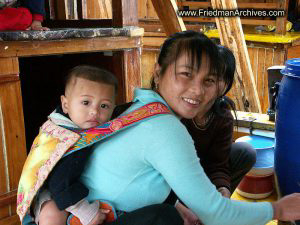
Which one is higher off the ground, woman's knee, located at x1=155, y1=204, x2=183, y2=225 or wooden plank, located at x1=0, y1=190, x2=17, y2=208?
woman's knee, located at x1=155, y1=204, x2=183, y2=225

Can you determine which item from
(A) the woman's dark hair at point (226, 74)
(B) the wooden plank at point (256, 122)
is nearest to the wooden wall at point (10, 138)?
(A) the woman's dark hair at point (226, 74)

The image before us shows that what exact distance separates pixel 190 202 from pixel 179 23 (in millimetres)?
3126

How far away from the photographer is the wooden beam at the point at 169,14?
13.0 ft

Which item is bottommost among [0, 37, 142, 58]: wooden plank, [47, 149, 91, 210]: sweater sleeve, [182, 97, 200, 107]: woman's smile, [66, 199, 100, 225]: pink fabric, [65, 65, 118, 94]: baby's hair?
[66, 199, 100, 225]: pink fabric

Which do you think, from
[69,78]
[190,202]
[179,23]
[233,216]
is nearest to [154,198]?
[190,202]

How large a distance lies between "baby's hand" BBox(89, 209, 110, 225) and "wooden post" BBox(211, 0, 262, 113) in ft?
11.6

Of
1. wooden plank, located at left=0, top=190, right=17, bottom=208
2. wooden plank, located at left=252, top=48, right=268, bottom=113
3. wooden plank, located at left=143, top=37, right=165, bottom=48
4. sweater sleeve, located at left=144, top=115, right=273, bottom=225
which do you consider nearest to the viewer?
sweater sleeve, located at left=144, top=115, right=273, bottom=225

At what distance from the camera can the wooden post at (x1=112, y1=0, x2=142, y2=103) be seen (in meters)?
2.53

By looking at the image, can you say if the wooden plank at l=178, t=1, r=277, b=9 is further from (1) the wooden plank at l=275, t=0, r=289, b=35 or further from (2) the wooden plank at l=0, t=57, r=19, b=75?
(2) the wooden plank at l=0, t=57, r=19, b=75

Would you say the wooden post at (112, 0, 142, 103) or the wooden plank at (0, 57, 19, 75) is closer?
the wooden plank at (0, 57, 19, 75)

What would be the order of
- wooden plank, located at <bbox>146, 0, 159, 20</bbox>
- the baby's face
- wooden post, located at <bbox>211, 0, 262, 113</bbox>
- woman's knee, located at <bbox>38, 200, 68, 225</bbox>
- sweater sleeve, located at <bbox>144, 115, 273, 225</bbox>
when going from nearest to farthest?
sweater sleeve, located at <bbox>144, 115, 273, 225</bbox>
woman's knee, located at <bbox>38, 200, 68, 225</bbox>
the baby's face
wooden post, located at <bbox>211, 0, 262, 113</bbox>
wooden plank, located at <bbox>146, 0, 159, 20</bbox>

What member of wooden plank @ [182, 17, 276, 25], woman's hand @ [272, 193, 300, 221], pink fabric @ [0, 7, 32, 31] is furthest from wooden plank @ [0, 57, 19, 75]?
wooden plank @ [182, 17, 276, 25]

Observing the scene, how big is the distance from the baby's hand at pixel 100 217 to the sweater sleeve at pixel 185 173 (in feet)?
0.89

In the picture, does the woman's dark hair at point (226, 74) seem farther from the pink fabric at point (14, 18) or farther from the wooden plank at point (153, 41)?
the wooden plank at point (153, 41)
